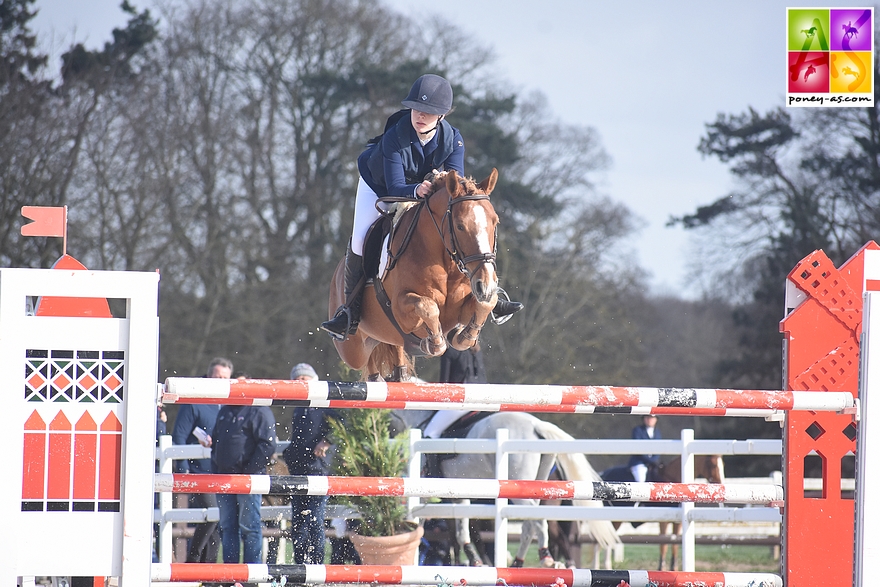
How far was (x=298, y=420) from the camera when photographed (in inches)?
222

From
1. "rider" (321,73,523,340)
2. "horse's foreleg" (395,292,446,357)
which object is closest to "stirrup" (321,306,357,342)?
"rider" (321,73,523,340)

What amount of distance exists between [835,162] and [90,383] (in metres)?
15.8

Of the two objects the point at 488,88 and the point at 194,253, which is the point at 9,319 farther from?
the point at 488,88

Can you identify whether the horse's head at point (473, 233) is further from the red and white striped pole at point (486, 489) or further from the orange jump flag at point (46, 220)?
the orange jump flag at point (46, 220)

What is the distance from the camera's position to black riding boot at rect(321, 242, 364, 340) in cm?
419

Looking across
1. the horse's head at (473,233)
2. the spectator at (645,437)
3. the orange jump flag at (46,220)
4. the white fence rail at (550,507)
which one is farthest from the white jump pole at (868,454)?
the spectator at (645,437)

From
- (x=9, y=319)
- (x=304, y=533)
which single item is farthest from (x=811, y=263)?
(x=304, y=533)

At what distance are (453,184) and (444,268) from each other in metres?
0.35

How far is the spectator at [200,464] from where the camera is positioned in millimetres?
6055

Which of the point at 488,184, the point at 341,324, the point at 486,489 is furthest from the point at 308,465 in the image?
the point at 486,489

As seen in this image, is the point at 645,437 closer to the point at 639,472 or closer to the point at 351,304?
the point at 639,472

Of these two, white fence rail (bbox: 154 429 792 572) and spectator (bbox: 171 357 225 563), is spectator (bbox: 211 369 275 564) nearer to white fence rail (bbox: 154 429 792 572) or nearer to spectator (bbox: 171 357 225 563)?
white fence rail (bbox: 154 429 792 572)

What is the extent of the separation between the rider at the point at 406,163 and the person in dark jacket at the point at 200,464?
1997 millimetres

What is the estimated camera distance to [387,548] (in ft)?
16.6
